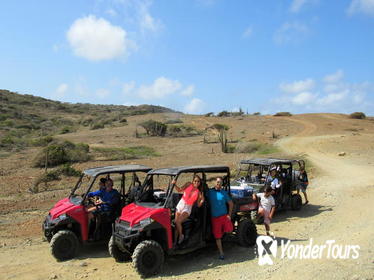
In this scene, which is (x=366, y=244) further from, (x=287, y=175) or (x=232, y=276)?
(x=287, y=175)

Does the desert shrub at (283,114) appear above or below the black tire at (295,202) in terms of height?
above

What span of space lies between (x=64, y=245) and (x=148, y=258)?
2.13m

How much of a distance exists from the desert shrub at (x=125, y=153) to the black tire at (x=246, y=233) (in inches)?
660

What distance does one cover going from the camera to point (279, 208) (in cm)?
1153

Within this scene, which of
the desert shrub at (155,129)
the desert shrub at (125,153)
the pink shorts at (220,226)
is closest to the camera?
the pink shorts at (220,226)

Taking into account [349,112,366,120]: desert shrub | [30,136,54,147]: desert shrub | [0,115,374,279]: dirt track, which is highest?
[349,112,366,120]: desert shrub

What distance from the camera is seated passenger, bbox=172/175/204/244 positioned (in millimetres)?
6875

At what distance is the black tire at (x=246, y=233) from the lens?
7.93m

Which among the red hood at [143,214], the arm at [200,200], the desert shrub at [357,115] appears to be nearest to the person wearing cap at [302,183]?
the arm at [200,200]

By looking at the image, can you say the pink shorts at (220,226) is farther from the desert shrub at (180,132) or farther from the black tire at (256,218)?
the desert shrub at (180,132)

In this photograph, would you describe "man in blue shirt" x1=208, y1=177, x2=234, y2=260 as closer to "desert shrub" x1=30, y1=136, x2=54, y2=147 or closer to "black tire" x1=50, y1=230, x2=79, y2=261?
"black tire" x1=50, y1=230, x2=79, y2=261

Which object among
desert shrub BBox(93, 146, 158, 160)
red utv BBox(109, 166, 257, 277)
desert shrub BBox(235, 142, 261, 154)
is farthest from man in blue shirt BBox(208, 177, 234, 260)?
desert shrub BBox(235, 142, 261, 154)

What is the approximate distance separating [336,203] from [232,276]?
762cm

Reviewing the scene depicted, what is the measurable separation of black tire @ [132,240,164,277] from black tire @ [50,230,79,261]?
1.89 meters
